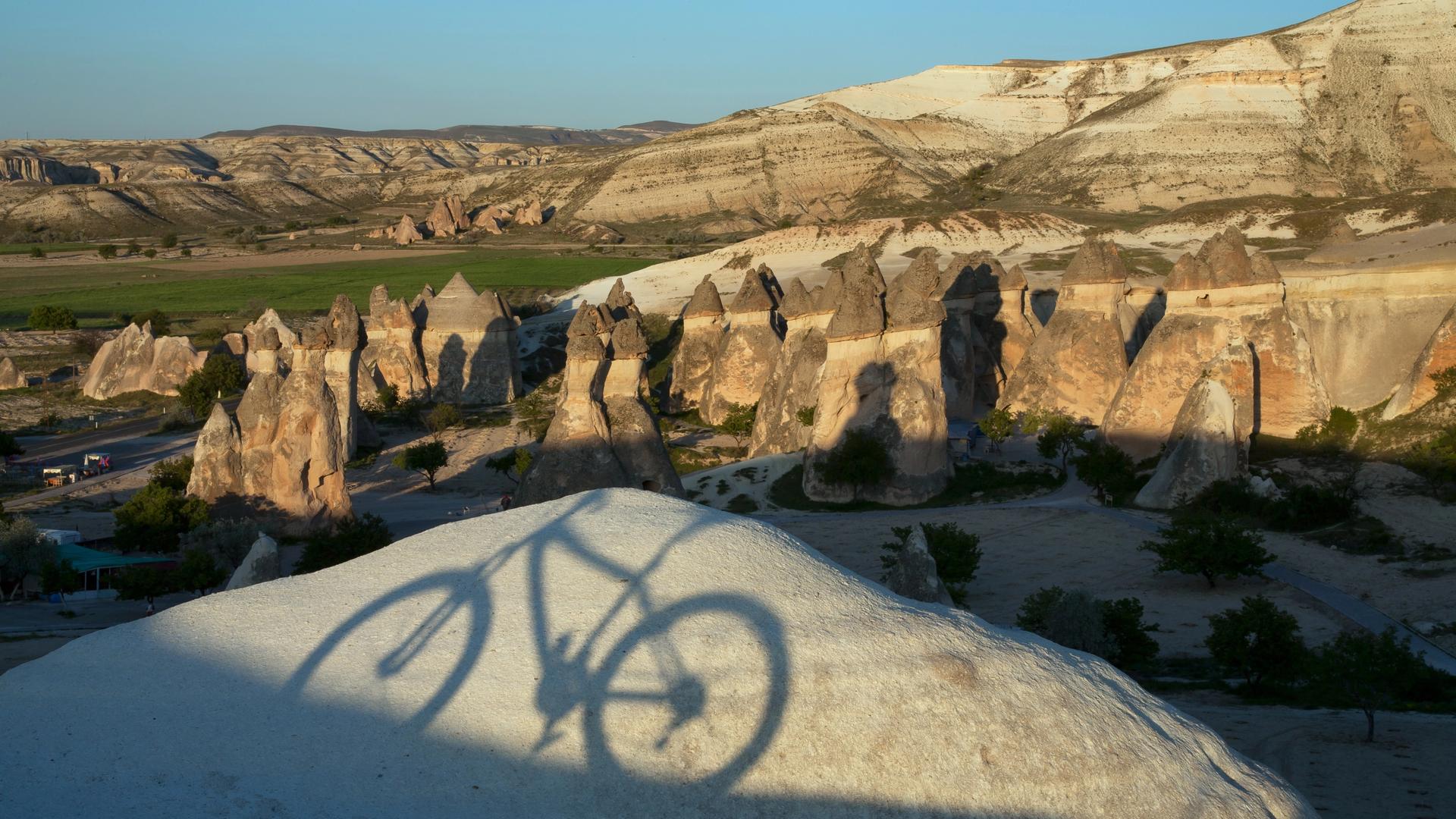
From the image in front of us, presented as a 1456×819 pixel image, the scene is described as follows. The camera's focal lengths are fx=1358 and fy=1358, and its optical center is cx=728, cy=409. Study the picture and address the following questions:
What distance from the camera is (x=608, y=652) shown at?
727 centimetres

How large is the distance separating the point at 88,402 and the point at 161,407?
2463 millimetres

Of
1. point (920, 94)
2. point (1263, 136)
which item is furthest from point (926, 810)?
point (920, 94)

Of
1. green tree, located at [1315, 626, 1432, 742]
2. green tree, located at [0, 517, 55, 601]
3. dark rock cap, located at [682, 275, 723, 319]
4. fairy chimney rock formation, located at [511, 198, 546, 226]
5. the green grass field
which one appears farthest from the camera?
fairy chimney rock formation, located at [511, 198, 546, 226]

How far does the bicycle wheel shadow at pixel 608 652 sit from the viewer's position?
22.5 feet

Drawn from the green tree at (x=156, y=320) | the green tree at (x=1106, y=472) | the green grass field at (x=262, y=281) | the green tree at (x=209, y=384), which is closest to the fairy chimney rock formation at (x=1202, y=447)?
the green tree at (x=1106, y=472)

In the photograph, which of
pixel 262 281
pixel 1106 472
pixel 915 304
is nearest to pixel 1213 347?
pixel 1106 472

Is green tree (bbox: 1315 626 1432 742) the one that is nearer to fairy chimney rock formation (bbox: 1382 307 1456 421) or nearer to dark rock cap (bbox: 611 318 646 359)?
fairy chimney rock formation (bbox: 1382 307 1456 421)

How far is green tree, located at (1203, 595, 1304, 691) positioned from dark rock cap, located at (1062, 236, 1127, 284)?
1488 centimetres

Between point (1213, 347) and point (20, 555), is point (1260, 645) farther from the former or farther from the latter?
point (20, 555)

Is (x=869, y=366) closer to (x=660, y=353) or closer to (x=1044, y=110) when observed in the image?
(x=660, y=353)

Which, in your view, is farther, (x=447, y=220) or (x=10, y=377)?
(x=447, y=220)

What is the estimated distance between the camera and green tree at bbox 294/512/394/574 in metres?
18.5

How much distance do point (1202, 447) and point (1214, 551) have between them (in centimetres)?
395

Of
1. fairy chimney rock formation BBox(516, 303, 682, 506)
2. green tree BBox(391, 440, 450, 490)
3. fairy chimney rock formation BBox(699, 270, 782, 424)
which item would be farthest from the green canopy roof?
fairy chimney rock formation BBox(699, 270, 782, 424)
